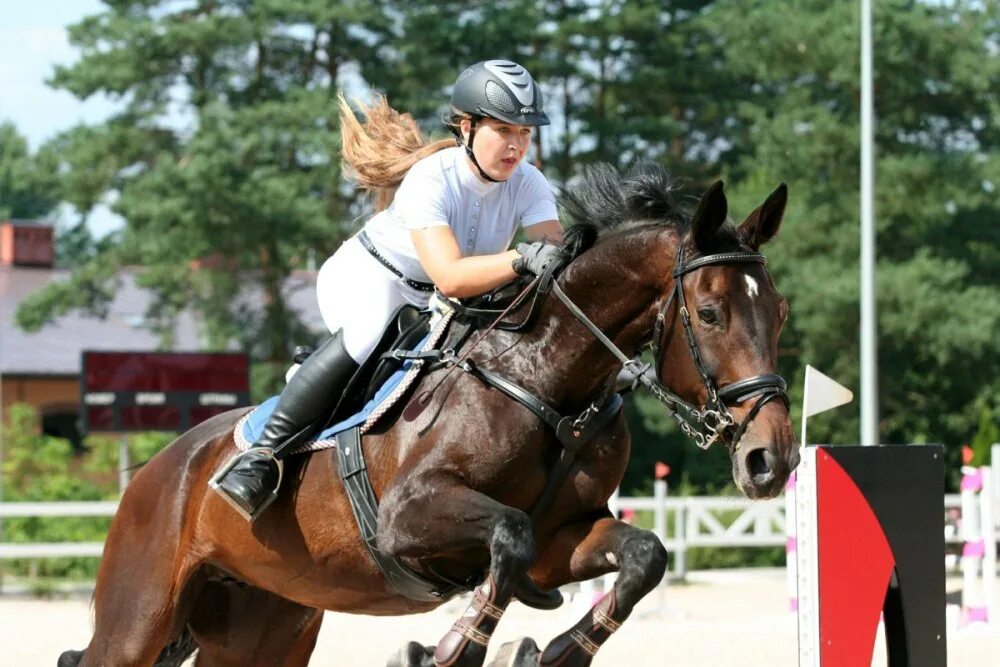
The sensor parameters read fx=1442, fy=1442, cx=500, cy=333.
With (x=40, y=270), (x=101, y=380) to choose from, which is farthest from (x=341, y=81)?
(x=40, y=270)

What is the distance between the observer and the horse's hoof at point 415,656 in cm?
482

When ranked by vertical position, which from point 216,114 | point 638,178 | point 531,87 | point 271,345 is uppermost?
point 216,114

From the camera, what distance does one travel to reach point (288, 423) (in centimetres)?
548

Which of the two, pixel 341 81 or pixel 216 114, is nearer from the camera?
pixel 216 114

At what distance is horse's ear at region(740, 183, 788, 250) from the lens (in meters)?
4.64

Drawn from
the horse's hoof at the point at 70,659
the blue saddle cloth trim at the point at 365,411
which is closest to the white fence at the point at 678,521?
the horse's hoof at the point at 70,659

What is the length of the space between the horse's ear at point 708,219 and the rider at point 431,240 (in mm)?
582

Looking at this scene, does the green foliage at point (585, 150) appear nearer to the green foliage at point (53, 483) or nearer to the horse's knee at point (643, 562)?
the green foliage at point (53, 483)

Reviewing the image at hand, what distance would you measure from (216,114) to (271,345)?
4.42m

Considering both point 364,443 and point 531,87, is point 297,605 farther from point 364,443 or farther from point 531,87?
point 531,87

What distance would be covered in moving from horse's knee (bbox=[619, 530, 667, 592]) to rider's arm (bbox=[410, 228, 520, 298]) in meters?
1.02

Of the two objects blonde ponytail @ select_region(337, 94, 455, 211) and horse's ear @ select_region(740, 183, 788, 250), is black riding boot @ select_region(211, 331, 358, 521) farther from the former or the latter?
horse's ear @ select_region(740, 183, 788, 250)

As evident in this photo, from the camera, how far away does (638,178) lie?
5.02 meters

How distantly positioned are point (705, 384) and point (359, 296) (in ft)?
5.14
